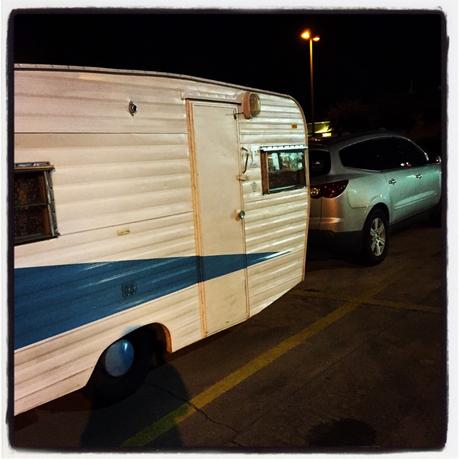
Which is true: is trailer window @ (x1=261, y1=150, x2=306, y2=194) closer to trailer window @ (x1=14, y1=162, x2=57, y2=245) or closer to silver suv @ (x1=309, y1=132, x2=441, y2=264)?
silver suv @ (x1=309, y1=132, x2=441, y2=264)

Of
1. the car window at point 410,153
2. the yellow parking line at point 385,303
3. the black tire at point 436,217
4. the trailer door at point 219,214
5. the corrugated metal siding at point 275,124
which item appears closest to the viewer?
the trailer door at point 219,214

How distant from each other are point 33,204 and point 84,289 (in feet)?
2.18

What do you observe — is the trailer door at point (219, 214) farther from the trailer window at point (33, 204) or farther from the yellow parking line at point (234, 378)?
the trailer window at point (33, 204)

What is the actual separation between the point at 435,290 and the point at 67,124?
15.2ft

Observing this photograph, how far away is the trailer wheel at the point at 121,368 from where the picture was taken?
3.74m

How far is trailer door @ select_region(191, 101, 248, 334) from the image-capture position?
416 centimetres

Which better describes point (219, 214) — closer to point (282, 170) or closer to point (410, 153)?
point (282, 170)

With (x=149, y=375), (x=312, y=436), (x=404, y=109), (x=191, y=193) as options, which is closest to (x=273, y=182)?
(x=191, y=193)

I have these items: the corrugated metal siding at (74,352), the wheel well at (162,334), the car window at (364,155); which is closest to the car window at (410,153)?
the car window at (364,155)

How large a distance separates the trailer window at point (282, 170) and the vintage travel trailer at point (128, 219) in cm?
3

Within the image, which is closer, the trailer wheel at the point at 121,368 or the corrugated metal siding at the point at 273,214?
the trailer wheel at the point at 121,368

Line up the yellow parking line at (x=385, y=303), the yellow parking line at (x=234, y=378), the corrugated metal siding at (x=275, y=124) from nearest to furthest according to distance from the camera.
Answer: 1. the yellow parking line at (x=234, y=378)
2. the corrugated metal siding at (x=275, y=124)
3. the yellow parking line at (x=385, y=303)

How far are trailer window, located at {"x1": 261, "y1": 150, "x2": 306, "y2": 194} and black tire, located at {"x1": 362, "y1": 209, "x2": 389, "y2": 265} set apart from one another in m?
1.75

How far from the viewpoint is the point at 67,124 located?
3205 millimetres
